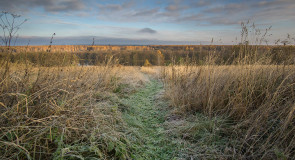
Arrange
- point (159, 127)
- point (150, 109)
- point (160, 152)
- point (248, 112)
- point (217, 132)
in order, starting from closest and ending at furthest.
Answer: point (160, 152) < point (217, 132) < point (248, 112) < point (159, 127) < point (150, 109)

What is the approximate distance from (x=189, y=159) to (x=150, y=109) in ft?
6.47

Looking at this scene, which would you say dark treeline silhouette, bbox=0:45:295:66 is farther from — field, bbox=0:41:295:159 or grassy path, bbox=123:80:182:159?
grassy path, bbox=123:80:182:159

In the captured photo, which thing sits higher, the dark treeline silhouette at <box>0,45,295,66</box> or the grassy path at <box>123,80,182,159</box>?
the dark treeline silhouette at <box>0,45,295,66</box>

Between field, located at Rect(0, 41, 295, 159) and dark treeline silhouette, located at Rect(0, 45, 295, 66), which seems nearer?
field, located at Rect(0, 41, 295, 159)

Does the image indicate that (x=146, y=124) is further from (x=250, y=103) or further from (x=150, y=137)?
(x=250, y=103)

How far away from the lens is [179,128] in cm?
249

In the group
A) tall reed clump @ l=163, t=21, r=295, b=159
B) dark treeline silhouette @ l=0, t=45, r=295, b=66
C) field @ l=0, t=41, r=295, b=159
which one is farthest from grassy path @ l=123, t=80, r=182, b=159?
dark treeline silhouette @ l=0, t=45, r=295, b=66

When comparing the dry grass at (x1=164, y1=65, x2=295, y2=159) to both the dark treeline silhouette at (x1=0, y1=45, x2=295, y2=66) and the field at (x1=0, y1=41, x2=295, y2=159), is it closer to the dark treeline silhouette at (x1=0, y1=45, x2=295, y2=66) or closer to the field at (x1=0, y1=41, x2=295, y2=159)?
the field at (x1=0, y1=41, x2=295, y2=159)

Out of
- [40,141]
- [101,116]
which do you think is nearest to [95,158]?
[40,141]

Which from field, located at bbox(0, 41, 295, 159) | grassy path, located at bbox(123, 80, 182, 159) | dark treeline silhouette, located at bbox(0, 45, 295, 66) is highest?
dark treeline silhouette, located at bbox(0, 45, 295, 66)

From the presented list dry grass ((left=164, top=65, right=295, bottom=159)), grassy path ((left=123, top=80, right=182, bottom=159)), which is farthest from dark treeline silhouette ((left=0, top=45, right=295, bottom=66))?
grassy path ((left=123, top=80, right=182, bottom=159))

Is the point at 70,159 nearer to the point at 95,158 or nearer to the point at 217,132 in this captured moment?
the point at 95,158

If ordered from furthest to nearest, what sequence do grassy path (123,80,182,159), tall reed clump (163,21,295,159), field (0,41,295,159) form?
1. grassy path (123,80,182,159)
2. tall reed clump (163,21,295,159)
3. field (0,41,295,159)

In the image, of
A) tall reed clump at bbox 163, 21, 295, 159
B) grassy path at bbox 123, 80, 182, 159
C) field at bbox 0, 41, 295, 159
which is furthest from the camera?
grassy path at bbox 123, 80, 182, 159
